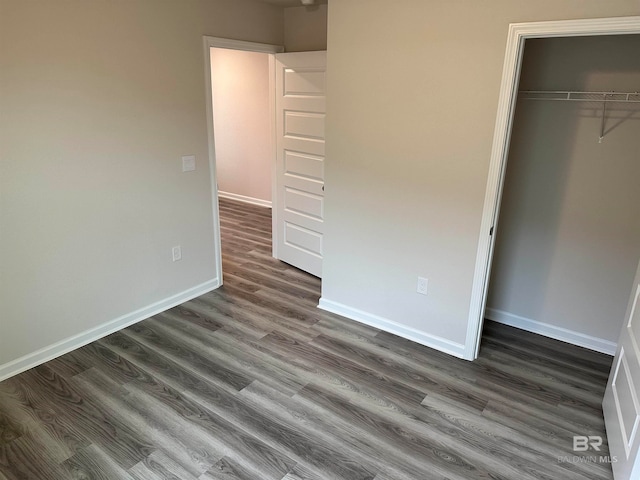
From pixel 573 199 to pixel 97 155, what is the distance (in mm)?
3256

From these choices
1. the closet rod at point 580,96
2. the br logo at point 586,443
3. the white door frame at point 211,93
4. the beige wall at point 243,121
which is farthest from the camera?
the beige wall at point 243,121

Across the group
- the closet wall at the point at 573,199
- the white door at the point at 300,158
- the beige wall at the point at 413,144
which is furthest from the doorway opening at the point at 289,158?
the closet wall at the point at 573,199

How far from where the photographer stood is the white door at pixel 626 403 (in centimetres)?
185

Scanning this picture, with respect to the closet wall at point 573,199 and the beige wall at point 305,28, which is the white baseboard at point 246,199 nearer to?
the beige wall at point 305,28

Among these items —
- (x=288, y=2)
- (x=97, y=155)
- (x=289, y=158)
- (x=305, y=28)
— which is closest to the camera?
(x=97, y=155)

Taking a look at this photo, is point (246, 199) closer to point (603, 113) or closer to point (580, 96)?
point (580, 96)

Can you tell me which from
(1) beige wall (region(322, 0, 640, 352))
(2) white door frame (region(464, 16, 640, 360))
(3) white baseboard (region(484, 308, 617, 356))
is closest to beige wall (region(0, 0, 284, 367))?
(1) beige wall (region(322, 0, 640, 352))

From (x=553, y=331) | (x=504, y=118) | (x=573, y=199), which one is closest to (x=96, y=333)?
(x=504, y=118)

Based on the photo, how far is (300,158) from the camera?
13.6 ft

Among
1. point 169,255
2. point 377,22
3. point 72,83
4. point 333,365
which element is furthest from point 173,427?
point 377,22

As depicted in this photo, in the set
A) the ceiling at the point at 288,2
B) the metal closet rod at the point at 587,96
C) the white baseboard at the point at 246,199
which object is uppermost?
the ceiling at the point at 288,2

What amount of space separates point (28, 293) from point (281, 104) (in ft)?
8.61

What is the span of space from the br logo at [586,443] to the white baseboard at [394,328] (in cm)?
85

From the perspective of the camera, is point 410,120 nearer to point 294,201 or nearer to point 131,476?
point 294,201
